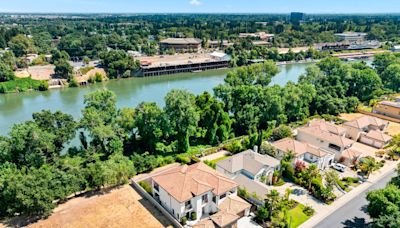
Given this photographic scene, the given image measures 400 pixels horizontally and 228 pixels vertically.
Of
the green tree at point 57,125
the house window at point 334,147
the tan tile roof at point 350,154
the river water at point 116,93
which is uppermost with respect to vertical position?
the green tree at point 57,125

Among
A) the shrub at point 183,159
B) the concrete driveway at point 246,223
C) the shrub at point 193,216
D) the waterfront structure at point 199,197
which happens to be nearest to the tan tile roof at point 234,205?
the waterfront structure at point 199,197

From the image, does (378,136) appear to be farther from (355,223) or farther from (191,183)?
(191,183)

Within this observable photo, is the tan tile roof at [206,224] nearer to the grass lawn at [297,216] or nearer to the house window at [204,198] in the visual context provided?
the house window at [204,198]

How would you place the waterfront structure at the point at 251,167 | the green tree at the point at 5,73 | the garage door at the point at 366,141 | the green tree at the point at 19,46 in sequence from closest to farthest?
the waterfront structure at the point at 251,167 < the garage door at the point at 366,141 < the green tree at the point at 5,73 < the green tree at the point at 19,46

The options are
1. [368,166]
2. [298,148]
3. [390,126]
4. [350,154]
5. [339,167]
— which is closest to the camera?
[368,166]

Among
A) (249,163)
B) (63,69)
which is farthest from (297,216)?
(63,69)

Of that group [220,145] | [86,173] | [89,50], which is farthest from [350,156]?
[89,50]
